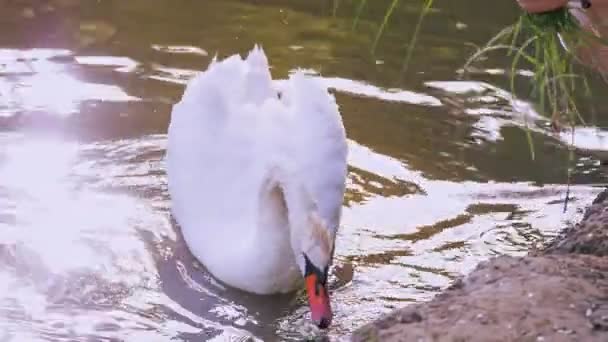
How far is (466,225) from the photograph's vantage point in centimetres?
571

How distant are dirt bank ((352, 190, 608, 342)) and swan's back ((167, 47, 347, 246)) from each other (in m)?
1.14

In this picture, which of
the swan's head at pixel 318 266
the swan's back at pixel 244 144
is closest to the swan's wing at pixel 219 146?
the swan's back at pixel 244 144

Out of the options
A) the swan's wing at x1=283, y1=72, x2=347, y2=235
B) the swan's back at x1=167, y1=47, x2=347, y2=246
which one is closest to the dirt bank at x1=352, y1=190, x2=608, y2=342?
the swan's wing at x1=283, y1=72, x2=347, y2=235

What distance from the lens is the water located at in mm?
4871

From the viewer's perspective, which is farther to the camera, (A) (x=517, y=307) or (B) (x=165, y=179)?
(B) (x=165, y=179)

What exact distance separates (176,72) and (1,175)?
6.29ft

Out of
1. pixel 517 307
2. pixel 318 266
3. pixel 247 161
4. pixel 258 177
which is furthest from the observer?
pixel 247 161

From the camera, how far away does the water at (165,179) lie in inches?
192

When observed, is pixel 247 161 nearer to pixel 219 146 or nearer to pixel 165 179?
pixel 219 146

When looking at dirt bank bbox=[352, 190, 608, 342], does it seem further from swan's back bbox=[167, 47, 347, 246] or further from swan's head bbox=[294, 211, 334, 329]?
swan's back bbox=[167, 47, 347, 246]

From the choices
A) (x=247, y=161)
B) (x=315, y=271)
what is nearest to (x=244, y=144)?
(x=247, y=161)

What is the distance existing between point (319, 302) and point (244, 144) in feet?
3.97

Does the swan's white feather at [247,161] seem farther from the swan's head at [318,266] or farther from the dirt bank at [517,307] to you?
the dirt bank at [517,307]

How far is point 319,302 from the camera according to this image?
4465mm
